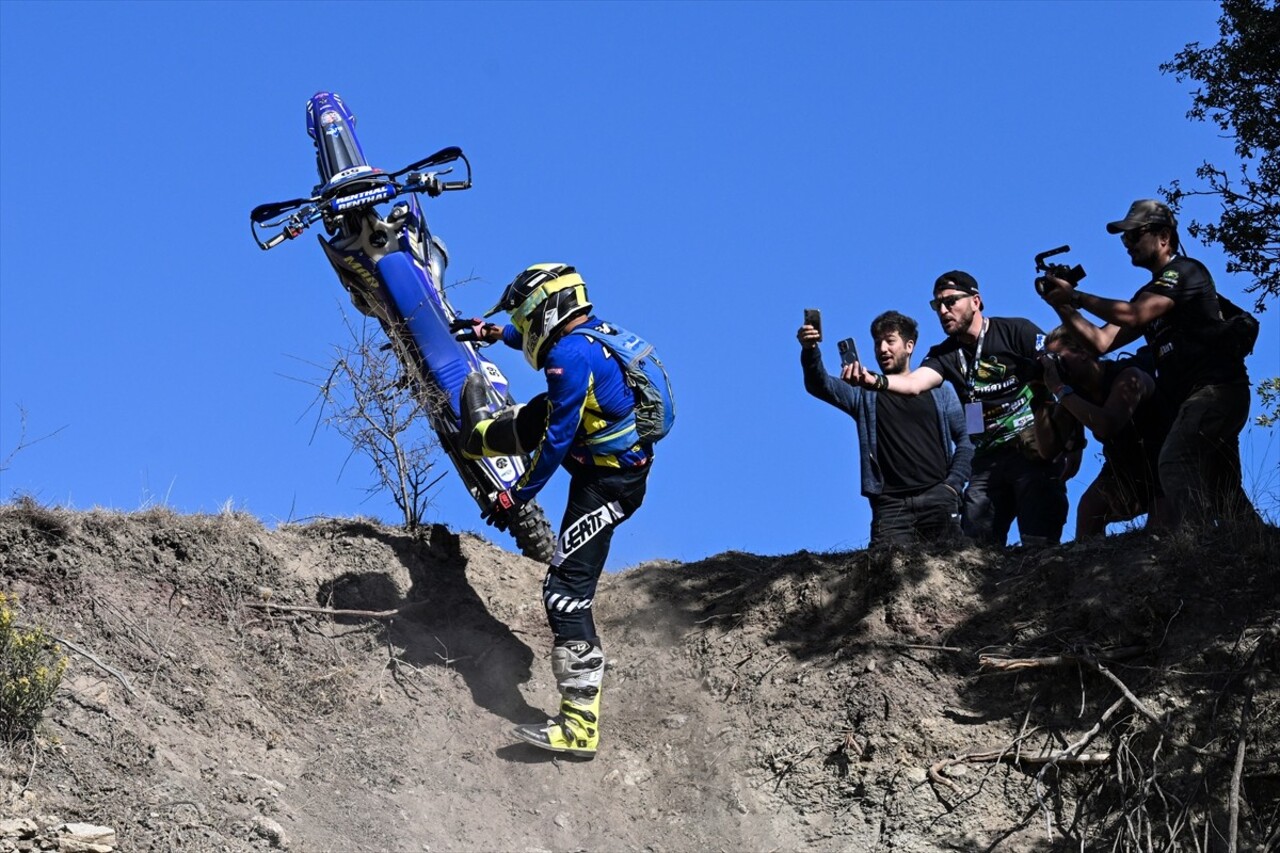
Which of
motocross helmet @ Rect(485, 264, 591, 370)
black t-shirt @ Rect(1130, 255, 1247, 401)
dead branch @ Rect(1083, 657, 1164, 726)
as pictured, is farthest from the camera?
motocross helmet @ Rect(485, 264, 591, 370)

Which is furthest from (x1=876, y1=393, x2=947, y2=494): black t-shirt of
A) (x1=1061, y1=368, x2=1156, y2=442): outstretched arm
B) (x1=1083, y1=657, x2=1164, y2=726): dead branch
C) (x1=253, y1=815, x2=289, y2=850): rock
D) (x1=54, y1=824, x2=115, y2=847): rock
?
(x1=54, y1=824, x2=115, y2=847): rock

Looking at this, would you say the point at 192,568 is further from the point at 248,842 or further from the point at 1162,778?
the point at 1162,778

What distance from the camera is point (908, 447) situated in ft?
32.7

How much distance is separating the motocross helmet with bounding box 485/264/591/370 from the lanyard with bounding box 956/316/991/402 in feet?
7.60

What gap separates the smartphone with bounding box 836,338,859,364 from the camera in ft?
31.7

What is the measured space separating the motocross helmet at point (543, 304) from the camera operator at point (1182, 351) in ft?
8.07

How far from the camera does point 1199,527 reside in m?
9.02

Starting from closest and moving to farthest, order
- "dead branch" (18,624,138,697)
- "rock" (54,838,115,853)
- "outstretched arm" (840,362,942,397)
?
1. "rock" (54,838,115,853)
2. "dead branch" (18,624,138,697)
3. "outstretched arm" (840,362,942,397)

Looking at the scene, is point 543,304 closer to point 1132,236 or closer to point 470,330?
point 470,330

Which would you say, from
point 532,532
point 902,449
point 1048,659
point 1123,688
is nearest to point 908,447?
point 902,449

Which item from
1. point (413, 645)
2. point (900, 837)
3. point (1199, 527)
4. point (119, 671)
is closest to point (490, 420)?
point (413, 645)

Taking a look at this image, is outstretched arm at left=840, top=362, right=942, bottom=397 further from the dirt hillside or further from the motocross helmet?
the motocross helmet

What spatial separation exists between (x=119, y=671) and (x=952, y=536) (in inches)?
182

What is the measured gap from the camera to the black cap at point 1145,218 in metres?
9.09
